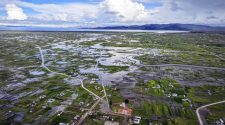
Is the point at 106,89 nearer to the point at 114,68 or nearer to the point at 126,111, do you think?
the point at 126,111

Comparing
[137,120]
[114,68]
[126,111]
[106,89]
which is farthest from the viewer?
[114,68]

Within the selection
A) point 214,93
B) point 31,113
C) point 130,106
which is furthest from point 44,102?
point 214,93

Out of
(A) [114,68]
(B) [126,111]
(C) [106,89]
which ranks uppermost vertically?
(B) [126,111]

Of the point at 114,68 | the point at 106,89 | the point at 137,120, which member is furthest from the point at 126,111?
the point at 114,68

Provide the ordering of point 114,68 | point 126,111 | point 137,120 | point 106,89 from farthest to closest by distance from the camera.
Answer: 1. point 114,68
2. point 106,89
3. point 126,111
4. point 137,120

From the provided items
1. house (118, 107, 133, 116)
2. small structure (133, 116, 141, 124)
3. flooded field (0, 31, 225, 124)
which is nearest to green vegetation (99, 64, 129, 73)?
flooded field (0, 31, 225, 124)

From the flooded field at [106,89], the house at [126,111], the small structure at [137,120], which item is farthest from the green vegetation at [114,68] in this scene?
the small structure at [137,120]

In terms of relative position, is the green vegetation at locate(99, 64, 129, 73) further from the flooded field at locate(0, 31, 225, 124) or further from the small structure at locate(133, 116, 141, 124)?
the small structure at locate(133, 116, 141, 124)

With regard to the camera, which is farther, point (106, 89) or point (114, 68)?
point (114, 68)

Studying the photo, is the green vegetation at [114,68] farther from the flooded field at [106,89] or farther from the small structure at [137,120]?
the small structure at [137,120]

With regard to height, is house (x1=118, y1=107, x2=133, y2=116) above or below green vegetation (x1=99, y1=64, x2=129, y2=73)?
above

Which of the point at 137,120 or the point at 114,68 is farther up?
the point at 137,120
